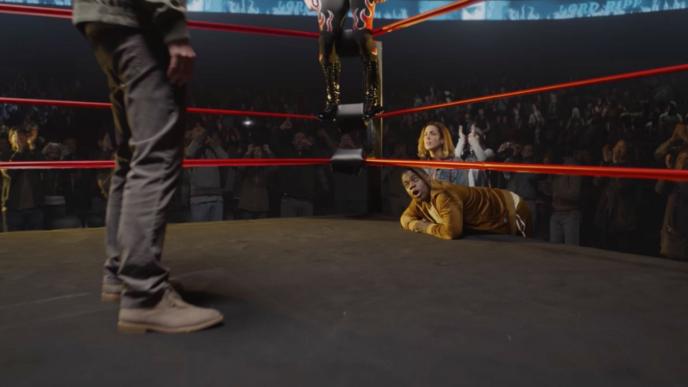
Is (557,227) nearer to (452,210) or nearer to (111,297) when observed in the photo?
(452,210)

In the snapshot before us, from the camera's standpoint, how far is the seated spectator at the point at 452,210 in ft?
5.07

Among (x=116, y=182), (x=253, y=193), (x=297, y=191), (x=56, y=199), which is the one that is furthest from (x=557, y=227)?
(x=56, y=199)

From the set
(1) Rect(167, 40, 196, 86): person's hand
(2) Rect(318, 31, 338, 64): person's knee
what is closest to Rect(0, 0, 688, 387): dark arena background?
(2) Rect(318, 31, 338, 64): person's knee

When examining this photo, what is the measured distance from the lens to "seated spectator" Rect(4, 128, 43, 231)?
3441 mm

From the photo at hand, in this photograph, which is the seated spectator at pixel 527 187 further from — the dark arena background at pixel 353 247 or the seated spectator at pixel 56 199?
the seated spectator at pixel 56 199

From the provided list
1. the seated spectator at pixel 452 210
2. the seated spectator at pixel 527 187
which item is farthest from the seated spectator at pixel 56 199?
the seated spectator at pixel 527 187

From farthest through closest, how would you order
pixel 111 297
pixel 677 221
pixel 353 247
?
pixel 677 221
pixel 353 247
pixel 111 297

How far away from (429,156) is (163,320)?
6.30 ft

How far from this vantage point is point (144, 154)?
78cm

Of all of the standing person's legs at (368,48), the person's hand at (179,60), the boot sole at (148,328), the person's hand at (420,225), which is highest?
the standing person's legs at (368,48)

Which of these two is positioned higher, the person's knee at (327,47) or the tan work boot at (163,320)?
the person's knee at (327,47)

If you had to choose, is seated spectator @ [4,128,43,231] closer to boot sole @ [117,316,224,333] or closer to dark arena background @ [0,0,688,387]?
dark arena background @ [0,0,688,387]

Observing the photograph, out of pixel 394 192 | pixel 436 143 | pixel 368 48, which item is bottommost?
pixel 394 192

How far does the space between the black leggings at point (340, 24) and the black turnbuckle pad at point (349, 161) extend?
1.18ft
